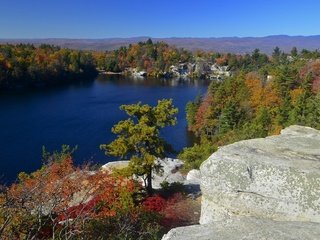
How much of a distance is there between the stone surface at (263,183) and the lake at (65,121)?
26249mm

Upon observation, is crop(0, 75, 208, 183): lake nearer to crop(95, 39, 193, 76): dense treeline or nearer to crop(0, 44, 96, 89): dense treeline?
crop(0, 44, 96, 89): dense treeline

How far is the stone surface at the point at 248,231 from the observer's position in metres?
6.51

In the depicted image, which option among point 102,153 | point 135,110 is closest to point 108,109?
point 102,153

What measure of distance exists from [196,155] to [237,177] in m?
22.6

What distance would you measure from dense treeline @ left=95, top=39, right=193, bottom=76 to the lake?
3988cm

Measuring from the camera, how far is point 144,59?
5344 inches

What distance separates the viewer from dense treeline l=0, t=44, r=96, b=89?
8675 centimetres

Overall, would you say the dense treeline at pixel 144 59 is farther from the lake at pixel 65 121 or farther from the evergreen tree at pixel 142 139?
the evergreen tree at pixel 142 139

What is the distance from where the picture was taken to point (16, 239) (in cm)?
1038

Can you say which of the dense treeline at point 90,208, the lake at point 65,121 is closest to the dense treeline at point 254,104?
the lake at point 65,121

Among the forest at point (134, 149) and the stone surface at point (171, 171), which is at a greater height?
the forest at point (134, 149)

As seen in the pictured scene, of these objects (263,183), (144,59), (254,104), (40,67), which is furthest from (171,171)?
(144,59)

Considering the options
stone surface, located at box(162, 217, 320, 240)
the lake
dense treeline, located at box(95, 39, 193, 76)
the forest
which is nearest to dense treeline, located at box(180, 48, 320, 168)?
the forest

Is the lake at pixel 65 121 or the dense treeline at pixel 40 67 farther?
the dense treeline at pixel 40 67
